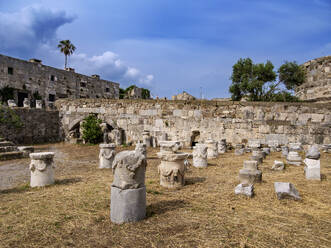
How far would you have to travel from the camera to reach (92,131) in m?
13.1

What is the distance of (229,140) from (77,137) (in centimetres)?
912

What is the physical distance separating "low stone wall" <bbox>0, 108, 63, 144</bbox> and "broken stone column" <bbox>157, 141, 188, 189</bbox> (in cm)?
1184

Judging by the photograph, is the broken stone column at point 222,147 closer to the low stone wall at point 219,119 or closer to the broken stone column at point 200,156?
the low stone wall at point 219,119

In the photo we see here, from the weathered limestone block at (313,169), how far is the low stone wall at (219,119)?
17.2 feet

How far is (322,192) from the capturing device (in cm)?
448

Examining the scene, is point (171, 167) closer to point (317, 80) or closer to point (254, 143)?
point (254, 143)

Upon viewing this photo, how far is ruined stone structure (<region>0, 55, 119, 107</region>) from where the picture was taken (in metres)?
22.3

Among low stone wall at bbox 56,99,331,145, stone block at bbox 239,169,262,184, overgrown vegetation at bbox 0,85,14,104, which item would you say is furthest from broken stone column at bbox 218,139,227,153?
overgrown vegetation at bbox 0,85,14,104

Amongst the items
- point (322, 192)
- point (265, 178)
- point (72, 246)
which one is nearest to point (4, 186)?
point (72, 246)

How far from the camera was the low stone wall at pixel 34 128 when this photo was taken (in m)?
13.5

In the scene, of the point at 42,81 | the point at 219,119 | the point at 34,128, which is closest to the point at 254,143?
the point at 219,119

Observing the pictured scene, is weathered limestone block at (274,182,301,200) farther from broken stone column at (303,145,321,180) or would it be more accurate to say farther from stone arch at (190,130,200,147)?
stone arch at (190,130,200,147)

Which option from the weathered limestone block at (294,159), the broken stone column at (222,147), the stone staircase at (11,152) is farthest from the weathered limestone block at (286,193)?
the stone staircase at (11,152)

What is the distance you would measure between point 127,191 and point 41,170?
290cm
